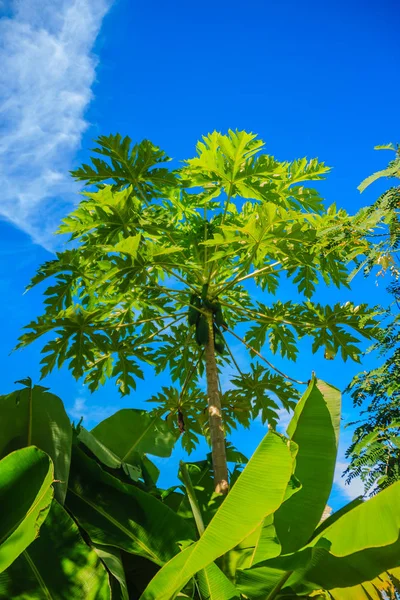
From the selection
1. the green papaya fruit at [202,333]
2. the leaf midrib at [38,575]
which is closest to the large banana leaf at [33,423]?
the leaf midrib at [38,575]

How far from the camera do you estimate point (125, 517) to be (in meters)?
1.67

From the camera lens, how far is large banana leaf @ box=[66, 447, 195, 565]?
1627 mm

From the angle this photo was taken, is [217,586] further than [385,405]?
No

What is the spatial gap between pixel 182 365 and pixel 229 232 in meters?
2.44

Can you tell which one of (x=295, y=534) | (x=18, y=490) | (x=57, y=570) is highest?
(x=18, y=490)

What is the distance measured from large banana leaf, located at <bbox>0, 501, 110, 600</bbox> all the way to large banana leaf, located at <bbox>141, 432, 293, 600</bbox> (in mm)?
321

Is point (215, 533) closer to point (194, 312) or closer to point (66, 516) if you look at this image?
point (66, 516)

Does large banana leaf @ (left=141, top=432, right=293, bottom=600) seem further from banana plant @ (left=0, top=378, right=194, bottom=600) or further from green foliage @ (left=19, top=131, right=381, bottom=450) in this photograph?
green foliage @ (left=19, top=131, right=381, bottom=450)

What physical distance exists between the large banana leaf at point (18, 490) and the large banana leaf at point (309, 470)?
0.83 m

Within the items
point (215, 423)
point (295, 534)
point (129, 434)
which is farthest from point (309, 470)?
point (215, 423)

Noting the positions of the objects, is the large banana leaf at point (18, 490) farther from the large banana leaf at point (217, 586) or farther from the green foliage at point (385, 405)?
the green foliage at point (385, 405)

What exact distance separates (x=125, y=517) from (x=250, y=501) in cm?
Result: 59

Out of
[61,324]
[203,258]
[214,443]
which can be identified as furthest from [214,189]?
[214,443]

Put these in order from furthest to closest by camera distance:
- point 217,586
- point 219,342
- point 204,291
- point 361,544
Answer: point 204,291, point 219,342, point 217,586, point 361,544
